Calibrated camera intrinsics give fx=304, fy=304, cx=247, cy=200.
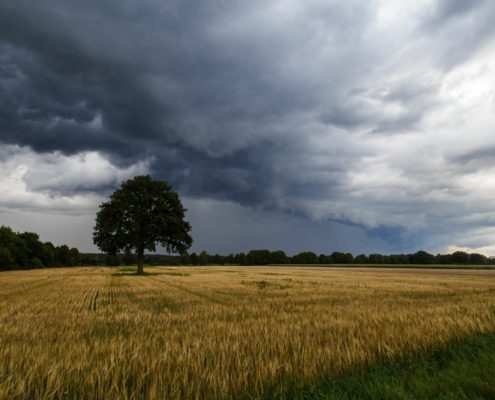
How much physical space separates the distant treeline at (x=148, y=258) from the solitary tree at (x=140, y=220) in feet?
236

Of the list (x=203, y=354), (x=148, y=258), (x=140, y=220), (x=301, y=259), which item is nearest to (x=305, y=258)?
(x=301, y=259)

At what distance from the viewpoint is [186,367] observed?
13.4 feet

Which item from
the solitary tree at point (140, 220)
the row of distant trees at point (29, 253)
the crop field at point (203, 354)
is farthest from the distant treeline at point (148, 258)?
the crop field at point (203, 354)

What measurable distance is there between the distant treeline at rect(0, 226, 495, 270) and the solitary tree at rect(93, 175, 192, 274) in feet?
236

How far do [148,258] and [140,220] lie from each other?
503ft

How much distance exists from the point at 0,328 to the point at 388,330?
29.1 ft

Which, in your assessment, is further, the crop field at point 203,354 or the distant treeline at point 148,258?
the distant treeline at point 148,258

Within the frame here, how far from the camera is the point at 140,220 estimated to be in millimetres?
42125

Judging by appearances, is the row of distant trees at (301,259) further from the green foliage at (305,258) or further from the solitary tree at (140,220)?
the solitary tree at (140,220)

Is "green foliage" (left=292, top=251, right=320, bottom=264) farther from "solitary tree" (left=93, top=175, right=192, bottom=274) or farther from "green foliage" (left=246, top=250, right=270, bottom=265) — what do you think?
"solitary tree" (left=93, top=175, right=192, bottom=274)

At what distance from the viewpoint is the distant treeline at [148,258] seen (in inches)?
4189

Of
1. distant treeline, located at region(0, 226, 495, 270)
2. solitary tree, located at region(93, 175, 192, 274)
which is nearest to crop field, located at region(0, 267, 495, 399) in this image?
solitary tree, located at region(93, 175, 192, 274)

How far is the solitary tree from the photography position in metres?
42.1

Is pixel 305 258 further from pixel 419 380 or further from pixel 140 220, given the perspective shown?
pixel 419 380
